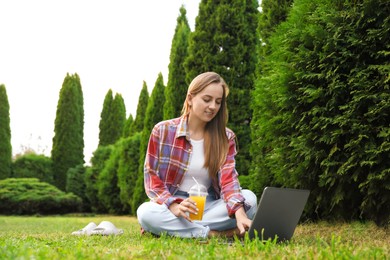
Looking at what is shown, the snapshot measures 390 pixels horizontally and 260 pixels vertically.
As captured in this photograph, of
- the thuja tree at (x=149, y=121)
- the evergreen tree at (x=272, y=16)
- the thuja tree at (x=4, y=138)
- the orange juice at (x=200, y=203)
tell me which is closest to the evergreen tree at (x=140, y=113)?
the thuja tree at (x=149, y=121)

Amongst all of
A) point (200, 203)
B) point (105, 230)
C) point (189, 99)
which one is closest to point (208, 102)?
point (189, 99)

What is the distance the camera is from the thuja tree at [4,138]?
20.8 metres

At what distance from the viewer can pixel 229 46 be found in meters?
10.6

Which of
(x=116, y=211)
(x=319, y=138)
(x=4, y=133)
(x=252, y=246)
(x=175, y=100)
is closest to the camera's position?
(x=252, y=246)

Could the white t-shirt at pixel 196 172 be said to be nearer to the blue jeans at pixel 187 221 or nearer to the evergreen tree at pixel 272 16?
the blue jeans at pixel 187 221

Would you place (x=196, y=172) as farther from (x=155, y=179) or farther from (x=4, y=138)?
(x=4, y=138)

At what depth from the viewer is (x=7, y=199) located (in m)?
17.2

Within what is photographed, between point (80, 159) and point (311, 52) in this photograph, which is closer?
point (311, 52)

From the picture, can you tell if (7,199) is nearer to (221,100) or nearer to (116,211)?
(116,211)

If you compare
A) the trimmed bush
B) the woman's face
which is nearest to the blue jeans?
the woman's face

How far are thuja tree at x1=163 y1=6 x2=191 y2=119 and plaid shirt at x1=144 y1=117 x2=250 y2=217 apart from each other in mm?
7095

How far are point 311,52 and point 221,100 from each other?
125 cm

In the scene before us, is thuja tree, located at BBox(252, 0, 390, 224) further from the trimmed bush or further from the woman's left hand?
the trimmed bush

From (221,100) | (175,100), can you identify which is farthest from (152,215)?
(175,100)
